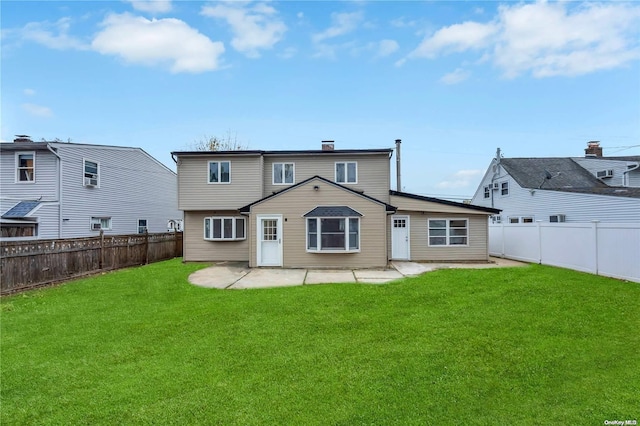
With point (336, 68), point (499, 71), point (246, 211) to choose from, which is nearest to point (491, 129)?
point (499, 71)

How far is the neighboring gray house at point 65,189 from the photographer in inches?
→ 635

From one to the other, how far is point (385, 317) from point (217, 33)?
1378 centimetres

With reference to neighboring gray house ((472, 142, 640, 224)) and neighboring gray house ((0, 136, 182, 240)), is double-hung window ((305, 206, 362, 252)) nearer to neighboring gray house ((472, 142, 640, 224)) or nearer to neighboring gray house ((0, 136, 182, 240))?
neighboring gray house ((0, 136, 182, 240))

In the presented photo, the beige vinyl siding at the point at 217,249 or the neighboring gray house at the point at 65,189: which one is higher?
the neighboring gray house at the point at 65,189

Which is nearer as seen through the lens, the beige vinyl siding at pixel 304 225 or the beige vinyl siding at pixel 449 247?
the beige vinyl siding at pixel 304 225

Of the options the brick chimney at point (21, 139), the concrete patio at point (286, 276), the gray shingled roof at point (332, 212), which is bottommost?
the concrete patio at point (286, 276)

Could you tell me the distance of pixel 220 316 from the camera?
7012mm

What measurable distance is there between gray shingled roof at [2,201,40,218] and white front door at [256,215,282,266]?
11.4 metres

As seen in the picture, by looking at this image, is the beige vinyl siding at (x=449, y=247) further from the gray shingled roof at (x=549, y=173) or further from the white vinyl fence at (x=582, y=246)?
the gray shingled roof at (x=549, y=173)

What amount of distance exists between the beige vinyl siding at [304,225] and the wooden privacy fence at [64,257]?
5738 mm

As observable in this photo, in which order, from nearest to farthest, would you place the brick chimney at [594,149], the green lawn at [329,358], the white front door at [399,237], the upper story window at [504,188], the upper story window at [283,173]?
the green lawn at [329,358], the white front door at [399,237], the upper story window at [283,173], the upper story window at [504,188], the brick chimney at [594,149]

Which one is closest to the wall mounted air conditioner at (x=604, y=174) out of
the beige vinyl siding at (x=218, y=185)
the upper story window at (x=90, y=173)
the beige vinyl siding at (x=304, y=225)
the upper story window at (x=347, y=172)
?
the upper story window at (x=347, y=172)

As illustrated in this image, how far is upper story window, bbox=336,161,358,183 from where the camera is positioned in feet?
55.3

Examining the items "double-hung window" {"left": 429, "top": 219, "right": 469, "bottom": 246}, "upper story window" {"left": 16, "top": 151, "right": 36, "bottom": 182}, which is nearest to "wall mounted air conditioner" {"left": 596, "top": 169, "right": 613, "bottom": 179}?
"double-hung window" {"left": 429, "top": 219, "right": 469, "bottom": 246}
